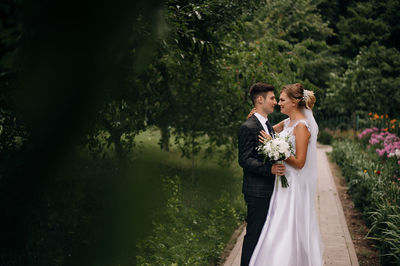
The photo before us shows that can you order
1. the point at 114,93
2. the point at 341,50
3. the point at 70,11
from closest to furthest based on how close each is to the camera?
1. the point at 70,11
2. the point at 114,93
3. the point at 341,50

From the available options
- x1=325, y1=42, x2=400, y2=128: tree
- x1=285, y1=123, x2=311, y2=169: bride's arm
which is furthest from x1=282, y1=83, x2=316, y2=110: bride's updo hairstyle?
x1=325, y1=42, x2=400, y2=128: tree

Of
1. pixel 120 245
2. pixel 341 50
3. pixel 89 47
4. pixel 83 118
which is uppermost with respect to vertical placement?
pixel 341 50

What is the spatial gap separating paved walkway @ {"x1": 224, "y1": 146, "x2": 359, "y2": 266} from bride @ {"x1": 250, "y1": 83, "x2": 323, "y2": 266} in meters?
1.10

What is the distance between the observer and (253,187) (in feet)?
13.5

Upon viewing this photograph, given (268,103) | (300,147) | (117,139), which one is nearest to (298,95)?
(268,103)

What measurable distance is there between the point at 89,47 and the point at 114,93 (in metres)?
0.25

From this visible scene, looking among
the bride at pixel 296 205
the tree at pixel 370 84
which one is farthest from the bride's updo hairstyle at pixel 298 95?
the tree at pixel 370 84

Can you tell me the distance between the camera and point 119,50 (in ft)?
3.64

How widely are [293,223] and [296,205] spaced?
7.5 inches

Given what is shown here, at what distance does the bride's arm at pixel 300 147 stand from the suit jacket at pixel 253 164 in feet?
0.86

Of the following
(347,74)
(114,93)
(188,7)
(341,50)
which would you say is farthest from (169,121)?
(341,50)

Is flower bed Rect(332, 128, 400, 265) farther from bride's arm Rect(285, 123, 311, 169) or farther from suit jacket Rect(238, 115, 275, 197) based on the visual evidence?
suit jacket Rect(238, 115, 275, 197)

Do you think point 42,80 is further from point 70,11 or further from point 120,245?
point 120,245

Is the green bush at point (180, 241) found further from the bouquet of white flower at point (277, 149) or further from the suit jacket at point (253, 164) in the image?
the bouquet of white flower at point (277, 149)
